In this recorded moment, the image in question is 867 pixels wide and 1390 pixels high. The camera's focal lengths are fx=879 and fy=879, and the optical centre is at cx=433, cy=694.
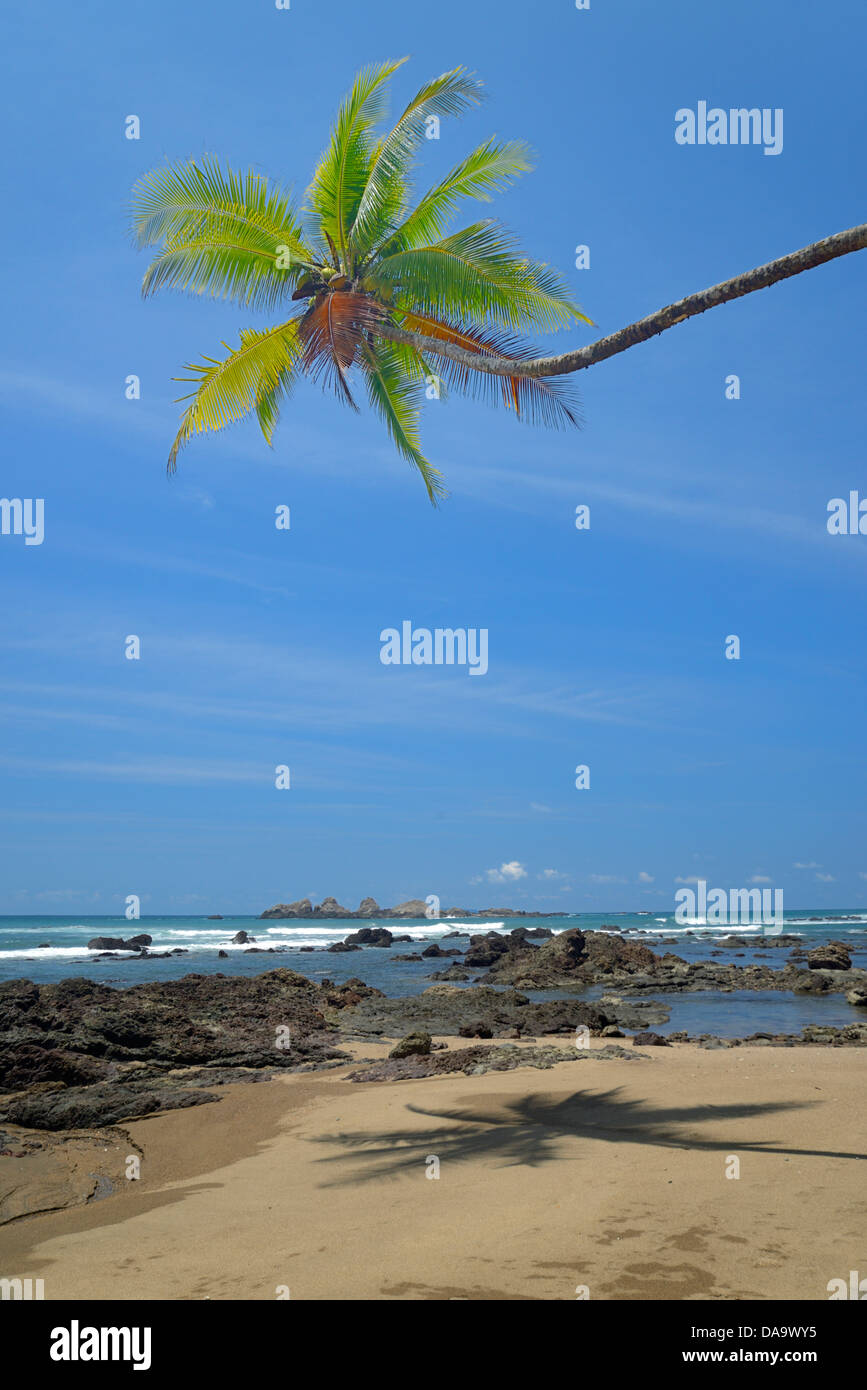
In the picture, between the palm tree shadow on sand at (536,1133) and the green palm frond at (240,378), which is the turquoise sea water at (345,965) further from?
the green palm frond at (240,378)

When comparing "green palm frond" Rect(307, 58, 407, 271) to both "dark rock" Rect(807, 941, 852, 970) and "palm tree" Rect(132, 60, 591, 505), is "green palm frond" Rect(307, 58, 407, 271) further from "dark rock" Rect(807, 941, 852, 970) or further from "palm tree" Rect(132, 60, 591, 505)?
"dark rock" Rect(807, 941, 852, 970)

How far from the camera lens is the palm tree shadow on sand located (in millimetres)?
7301

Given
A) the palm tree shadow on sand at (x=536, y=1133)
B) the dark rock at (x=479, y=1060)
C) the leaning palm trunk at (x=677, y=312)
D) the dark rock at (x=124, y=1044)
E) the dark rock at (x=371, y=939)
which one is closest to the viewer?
the leaning palm trunk at (x=677, y=312)

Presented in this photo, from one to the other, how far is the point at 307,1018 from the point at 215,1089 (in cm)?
638

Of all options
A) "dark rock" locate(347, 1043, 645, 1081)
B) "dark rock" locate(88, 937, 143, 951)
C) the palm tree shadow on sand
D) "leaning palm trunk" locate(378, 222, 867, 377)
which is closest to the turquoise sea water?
"dark rock" locate(88, 937, 143, 951)

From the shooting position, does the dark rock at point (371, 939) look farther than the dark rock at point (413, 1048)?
Yes

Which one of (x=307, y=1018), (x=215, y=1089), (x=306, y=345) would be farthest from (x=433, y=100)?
(x=307, y=1018)

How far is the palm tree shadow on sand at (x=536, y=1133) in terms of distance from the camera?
7.30 m

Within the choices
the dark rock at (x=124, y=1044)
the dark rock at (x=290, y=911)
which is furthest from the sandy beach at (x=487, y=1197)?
the dark rock at (x=290, y=911)

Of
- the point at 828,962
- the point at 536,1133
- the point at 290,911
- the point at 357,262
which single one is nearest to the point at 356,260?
the point at 357,262

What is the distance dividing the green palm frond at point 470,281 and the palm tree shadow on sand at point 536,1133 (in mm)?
9445

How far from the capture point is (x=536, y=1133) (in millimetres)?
8086

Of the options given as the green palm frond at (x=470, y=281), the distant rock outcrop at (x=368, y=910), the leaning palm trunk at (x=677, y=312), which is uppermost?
the green palm frond at (x=470, y=281)

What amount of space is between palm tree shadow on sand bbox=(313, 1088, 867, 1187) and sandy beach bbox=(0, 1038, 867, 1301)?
0.04m
